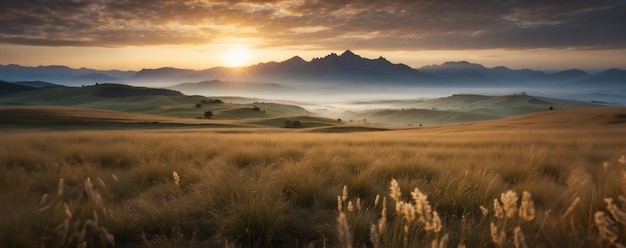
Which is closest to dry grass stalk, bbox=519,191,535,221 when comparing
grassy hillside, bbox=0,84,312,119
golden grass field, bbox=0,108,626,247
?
golden grass field, bbox=0,108,626,247

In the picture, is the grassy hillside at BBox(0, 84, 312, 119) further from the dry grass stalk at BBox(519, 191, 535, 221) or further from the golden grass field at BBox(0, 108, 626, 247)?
the dry grass stalk at BBox(519, 191, 535, 221)

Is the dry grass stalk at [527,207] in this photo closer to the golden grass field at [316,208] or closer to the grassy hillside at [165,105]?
the golden grass field at [316,208]

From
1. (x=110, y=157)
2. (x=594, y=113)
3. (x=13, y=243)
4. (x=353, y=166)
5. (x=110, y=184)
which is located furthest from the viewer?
Answer: (x=594, y=113)

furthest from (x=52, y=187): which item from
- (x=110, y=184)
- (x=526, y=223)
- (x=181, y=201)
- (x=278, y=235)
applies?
(x=526, y=223)

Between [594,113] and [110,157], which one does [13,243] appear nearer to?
[110,157]

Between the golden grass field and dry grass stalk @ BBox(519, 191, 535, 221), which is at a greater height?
dry grass stalk @ BBox(519, 191, 535, 221)

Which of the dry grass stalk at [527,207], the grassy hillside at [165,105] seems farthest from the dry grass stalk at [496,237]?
the grassy hillside at [165,105]

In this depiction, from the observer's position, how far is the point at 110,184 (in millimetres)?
5629

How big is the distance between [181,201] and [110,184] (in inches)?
75.6

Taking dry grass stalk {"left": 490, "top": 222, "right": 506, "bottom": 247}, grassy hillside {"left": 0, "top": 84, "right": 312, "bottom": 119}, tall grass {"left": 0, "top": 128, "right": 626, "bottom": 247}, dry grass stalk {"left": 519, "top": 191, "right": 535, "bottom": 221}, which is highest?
dry grass stalk {"left": 519, "top": 191, "right": 535, "bottom": 221}

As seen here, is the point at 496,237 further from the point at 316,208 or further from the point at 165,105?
the point at 165,105

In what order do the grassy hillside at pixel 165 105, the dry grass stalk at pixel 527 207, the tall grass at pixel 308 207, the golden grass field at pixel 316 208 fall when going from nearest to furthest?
the dry grass stalk at pixel 527 207, the golden grass field at pixel 316 208, the tall grass at pixel 308 207, the grassy hillside at pixel 165 105

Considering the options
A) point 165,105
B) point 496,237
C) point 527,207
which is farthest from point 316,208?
point 165,105

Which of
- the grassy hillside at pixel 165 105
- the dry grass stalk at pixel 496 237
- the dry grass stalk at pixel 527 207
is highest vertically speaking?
the dry grass stalk at pixel 527 207
